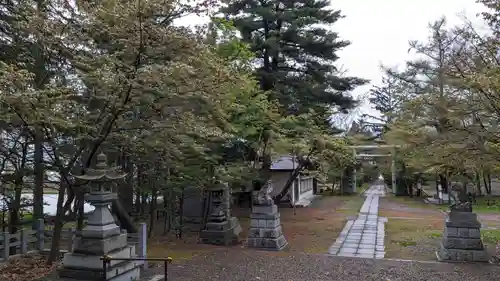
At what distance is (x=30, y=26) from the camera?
308 inches

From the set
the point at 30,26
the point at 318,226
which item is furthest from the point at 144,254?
the point at 318,226

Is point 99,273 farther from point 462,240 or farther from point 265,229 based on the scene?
point 462,240

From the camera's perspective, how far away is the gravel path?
9023mm

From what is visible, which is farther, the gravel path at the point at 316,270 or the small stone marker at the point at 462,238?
the small stone marker at the point at 462,238

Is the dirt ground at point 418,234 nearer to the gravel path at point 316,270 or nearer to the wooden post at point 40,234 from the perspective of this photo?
the gravel path at point 316,270

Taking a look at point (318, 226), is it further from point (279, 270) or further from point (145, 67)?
point (145, 67)

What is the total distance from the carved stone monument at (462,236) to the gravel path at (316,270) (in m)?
0.40

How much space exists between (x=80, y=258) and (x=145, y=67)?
3.63 m

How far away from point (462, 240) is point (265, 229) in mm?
5148

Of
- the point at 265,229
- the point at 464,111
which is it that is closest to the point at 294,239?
the point at 265,229

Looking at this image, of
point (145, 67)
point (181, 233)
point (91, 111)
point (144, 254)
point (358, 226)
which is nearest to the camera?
point (145, 67)

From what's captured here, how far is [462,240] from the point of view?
1065 centimetres

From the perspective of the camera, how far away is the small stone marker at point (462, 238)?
34.7 ft

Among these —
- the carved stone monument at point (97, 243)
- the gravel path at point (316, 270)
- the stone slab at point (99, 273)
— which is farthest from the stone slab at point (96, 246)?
the gravel path at point (316, 270)
